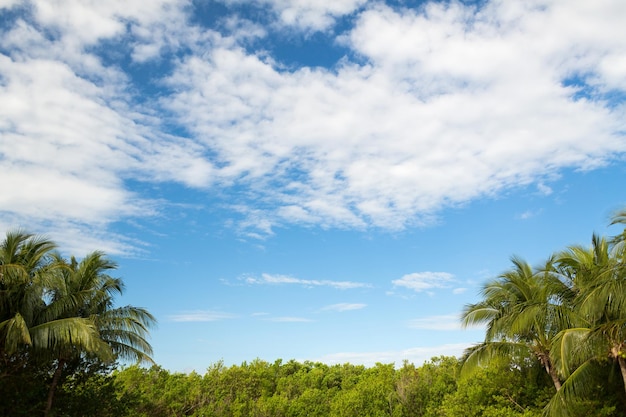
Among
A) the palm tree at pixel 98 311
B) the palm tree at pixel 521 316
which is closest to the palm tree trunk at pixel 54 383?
the palm tree at pixel 98 311

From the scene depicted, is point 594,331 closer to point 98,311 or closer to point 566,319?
point 566,319

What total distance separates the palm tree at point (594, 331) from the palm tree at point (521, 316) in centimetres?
113

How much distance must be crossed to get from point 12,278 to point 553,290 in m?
14.2

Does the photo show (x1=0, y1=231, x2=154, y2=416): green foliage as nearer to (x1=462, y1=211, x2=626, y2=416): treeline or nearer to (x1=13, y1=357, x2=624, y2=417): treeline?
(x1=13, y1=357, x2=624, y2=417): treeline

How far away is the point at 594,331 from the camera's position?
11711mm

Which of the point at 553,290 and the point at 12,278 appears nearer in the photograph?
the point at 12,278

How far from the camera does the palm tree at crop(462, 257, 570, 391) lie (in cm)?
1474

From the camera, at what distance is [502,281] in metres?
17.6

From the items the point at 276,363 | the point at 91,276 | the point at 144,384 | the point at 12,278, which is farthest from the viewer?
the point at 276,363

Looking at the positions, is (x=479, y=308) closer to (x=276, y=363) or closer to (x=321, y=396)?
(x=321, y=396)

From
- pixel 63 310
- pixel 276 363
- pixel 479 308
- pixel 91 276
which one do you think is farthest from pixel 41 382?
pixel 276 363

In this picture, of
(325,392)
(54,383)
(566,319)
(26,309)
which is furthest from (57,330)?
(325,392)

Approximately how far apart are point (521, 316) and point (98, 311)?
11.9 meters

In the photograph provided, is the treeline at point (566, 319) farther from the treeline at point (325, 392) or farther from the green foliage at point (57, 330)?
the green foliage at point (57, 330)
